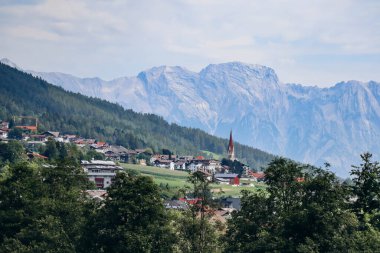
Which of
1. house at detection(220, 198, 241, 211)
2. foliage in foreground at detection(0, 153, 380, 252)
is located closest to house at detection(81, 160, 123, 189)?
house at detection(220, 198, 241, 211)

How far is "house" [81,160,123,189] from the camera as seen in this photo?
18091cm

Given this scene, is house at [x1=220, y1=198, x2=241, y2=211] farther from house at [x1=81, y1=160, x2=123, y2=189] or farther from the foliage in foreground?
the foliage in foreground

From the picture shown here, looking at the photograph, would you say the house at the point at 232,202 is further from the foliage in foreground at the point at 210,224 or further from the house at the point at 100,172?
the foliage in foreground at the point at 210,224

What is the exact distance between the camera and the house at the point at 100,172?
18091 centimetres

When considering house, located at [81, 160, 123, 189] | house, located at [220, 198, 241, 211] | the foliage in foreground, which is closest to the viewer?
the foliage in foreground

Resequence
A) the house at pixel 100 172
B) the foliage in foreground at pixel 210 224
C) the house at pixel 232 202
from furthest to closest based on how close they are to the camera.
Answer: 1. the house at pixel 100 172
2. the house at pixel 232 202
3. the foliage in foreground at pixel 210 224

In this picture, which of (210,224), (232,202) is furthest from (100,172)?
(210,224)

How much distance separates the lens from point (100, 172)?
18675 cm

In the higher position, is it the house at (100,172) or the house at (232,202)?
the house at (100,172)

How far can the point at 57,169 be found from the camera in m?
79.2

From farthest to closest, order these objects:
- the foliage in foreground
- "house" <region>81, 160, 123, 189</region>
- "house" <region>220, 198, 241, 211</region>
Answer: "house" <region>81, 160, 123, 189</region> → "house" <region>220, 198, 241, 211</region> → the foliage in foreground

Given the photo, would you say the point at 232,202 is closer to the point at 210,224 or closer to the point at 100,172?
the point at 100,172

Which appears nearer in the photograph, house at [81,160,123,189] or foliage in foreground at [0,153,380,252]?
foliage in foreground at [0,153,380,252]

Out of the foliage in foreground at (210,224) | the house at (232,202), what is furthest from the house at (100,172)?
the foliage in foreground at (210,224)
